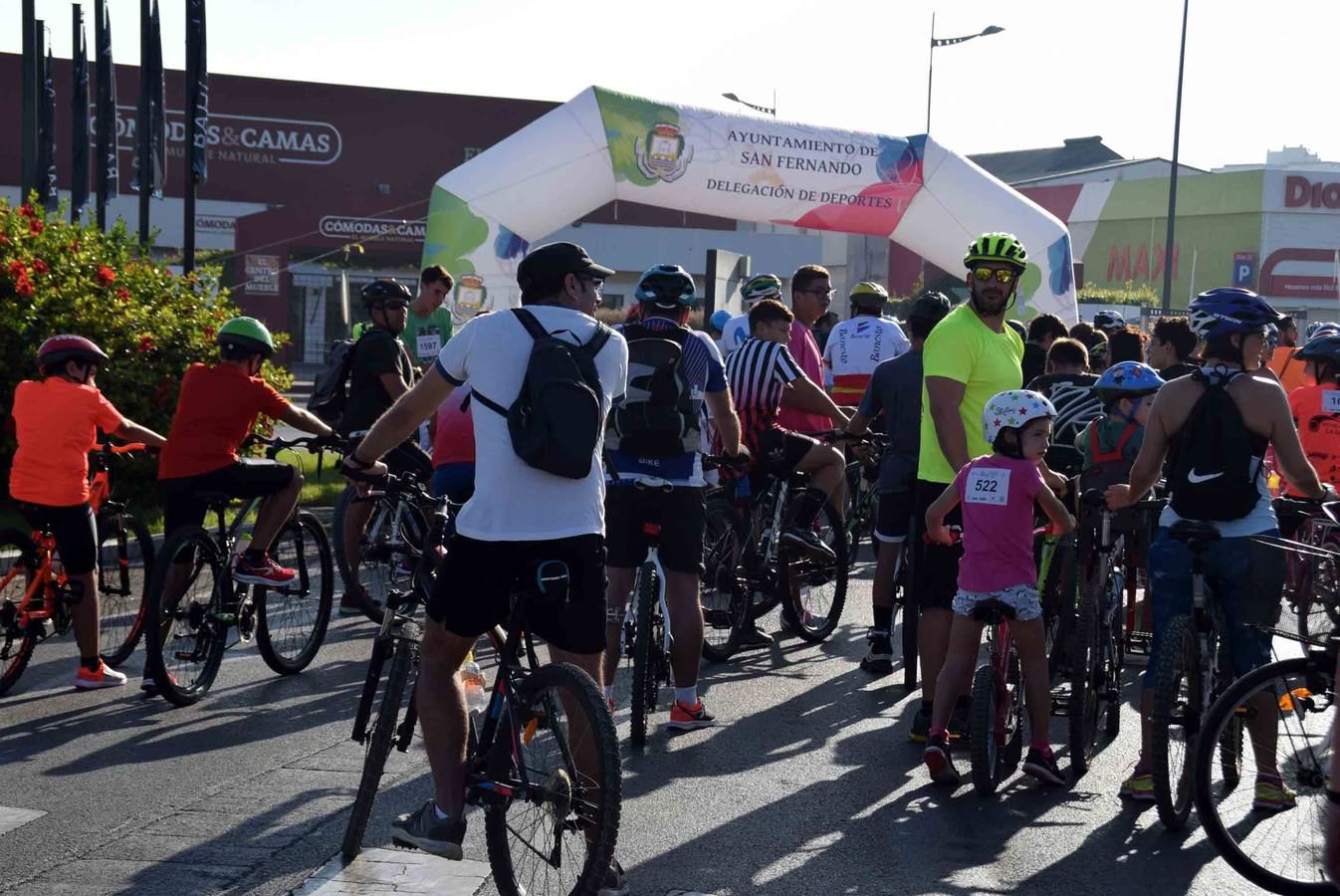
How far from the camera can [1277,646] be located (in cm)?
867

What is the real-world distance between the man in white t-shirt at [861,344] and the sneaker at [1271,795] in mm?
6272

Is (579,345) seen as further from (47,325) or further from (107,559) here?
(47,325)

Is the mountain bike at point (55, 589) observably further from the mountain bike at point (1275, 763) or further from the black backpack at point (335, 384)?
the mountain bike at point (1275, 763)

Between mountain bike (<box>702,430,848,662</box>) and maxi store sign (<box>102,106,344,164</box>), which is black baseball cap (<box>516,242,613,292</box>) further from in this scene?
maxi store sign (<box>102,106,344,164</box>)

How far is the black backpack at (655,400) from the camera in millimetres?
6859

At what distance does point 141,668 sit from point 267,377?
624 cm

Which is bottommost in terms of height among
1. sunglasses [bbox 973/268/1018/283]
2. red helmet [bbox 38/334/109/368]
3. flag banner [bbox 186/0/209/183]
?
red helmet [bbox 38/334/109/368]

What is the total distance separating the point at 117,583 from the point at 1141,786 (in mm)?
5382

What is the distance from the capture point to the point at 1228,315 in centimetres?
579

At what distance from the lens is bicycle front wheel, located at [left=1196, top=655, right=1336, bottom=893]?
504 cm

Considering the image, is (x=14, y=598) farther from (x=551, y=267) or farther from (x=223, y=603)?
(x=551, y=267)

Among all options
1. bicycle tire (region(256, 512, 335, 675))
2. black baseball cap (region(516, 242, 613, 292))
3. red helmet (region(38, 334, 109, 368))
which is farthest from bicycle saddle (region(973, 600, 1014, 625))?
red helmet (region(38, 334, 109, 368))

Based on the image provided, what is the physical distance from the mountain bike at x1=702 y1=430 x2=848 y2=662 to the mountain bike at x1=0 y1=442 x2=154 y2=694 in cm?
291

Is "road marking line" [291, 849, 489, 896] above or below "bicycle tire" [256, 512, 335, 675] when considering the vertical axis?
below
